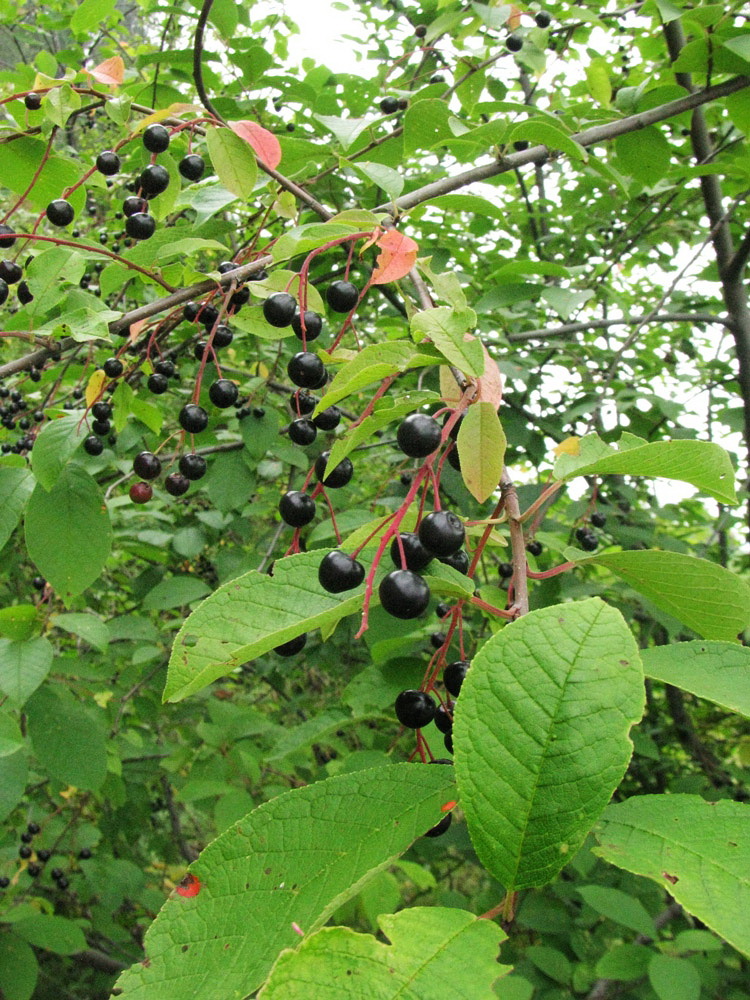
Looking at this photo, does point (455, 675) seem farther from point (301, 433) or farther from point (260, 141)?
point (260, 141)

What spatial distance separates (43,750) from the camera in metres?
2.10

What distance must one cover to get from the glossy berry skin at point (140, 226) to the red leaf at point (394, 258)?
28.8 inches

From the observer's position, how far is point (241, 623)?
30.3 inches

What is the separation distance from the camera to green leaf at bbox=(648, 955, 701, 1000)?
2.26 meters

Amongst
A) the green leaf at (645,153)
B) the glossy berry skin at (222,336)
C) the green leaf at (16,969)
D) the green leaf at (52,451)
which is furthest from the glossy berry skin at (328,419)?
the green leaf at (16,969)

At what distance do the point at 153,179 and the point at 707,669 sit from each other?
4.49ft

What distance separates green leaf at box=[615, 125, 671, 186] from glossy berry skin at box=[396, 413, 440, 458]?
1.49m

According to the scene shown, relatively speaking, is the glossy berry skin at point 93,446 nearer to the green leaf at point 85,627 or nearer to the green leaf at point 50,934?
the green leaf at point 85,627

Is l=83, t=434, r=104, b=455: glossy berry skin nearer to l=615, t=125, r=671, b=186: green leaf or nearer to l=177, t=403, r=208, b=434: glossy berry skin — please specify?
l=177, t=403, r=208, b=434: glossy berry skin

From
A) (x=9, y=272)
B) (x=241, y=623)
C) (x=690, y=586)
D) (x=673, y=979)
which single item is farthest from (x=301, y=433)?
(x=673, y=979)

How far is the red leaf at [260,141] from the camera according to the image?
127 cm

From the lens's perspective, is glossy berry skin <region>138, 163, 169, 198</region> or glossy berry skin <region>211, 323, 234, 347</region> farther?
glossy berry skin <region>211, 323, 234, 347</region>

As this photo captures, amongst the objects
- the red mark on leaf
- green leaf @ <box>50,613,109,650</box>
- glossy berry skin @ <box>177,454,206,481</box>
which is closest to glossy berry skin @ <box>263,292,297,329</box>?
glossy berry skin @ <box>177,454,206,481</box>

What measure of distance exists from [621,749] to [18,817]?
4807mm
